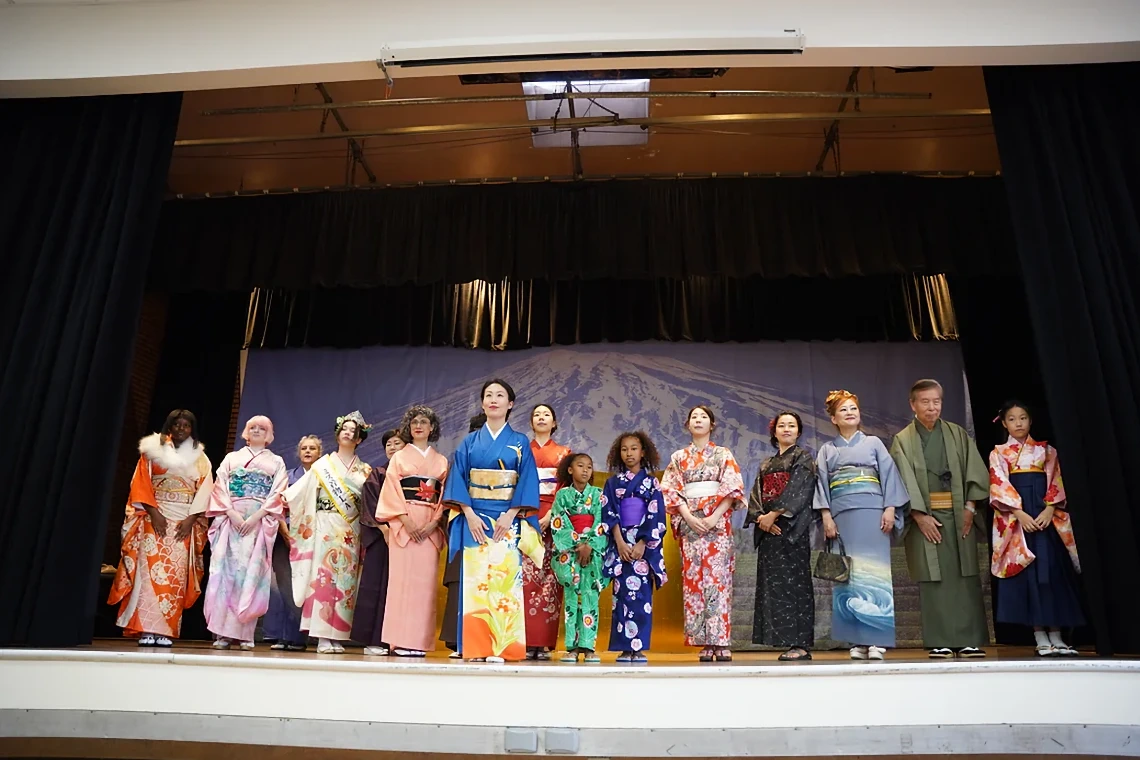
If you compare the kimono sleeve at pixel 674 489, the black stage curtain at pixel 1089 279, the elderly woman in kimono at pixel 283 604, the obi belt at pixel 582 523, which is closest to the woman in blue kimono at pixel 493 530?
the obi belt at pixel 582 523

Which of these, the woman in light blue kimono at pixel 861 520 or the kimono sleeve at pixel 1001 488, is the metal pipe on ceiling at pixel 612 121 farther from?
the kimono sleeve at pixel 1001 488

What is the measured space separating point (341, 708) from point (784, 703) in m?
1.87

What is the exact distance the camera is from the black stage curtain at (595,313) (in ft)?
26.2

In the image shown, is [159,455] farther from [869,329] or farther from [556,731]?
[869,329]

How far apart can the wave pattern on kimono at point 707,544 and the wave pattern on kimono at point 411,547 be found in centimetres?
135

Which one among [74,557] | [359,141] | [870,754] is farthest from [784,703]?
[359,141]

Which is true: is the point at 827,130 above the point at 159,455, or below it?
above

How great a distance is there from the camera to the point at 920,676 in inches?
142

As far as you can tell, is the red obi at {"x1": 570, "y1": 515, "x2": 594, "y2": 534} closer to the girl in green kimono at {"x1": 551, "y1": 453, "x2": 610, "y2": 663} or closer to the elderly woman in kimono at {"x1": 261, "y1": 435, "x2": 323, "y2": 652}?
the girl in green kimono at {"x1": 551, "y1": 453, "x2": 610, "y2": 663}

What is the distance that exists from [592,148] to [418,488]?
4.32 meters

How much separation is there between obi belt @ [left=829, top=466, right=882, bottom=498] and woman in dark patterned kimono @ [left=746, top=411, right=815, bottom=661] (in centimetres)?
13

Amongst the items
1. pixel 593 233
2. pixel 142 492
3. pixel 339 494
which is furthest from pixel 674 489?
pixel 142 492

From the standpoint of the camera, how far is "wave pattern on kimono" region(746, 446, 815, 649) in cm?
464

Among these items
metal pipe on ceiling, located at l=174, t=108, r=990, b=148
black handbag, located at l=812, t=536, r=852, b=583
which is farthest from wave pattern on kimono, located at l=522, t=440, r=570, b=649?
metal pipe on ceiling, located at l=174, t=108, r=990, b=148
